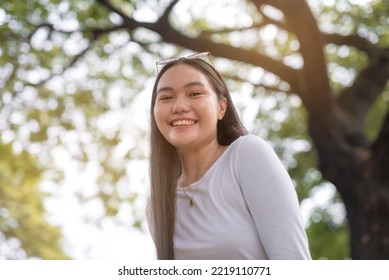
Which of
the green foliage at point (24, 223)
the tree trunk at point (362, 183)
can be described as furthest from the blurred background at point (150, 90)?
the green foliage at point (24, 223)

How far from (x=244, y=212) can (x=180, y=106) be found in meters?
0.34

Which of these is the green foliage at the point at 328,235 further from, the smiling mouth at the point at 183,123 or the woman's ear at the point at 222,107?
the smiling mouth at the point at 183,123

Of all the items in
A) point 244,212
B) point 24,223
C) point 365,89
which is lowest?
point 24,223

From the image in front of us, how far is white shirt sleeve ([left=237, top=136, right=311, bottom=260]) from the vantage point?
5.54 ft

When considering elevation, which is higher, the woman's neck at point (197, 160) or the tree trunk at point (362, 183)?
the woman's neck at point (197, 160)

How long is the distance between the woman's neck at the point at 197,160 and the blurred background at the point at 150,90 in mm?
1599

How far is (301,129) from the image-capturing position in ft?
31.1

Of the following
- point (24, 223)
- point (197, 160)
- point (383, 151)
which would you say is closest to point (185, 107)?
point (197, 160)

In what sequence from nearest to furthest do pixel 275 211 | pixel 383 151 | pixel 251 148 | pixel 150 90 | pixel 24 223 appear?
1. pixel 275 211
2. pixel 251 148
3. pixel 383 151
4. pixel 150 90
5. pixel 24 223

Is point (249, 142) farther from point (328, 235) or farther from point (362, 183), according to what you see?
point (328, 235)

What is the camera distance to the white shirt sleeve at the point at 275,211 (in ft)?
5.54

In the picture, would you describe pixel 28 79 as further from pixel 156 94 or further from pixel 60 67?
pixel 156 94

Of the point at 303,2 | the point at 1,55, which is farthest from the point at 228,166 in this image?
the point at 1,55

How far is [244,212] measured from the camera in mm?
1758
